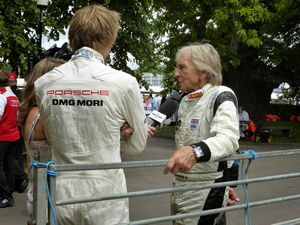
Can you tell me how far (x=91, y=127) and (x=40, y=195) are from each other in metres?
0.43

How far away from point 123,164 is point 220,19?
1472 centimetres

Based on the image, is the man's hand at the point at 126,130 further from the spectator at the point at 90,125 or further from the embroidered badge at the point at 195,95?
the embroidered badge at the point at 195,95

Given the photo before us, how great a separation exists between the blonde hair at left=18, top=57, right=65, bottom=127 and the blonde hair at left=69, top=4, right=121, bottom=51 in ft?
3.23

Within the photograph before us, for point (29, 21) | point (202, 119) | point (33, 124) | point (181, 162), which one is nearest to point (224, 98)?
point (202, 119)

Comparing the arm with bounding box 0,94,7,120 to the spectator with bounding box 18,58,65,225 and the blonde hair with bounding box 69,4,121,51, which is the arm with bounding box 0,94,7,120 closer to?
the spectator with bounding box 18,58,65,225

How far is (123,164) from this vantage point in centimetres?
233

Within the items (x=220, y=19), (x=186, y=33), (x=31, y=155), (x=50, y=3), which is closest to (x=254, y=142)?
(x=186, y=33)

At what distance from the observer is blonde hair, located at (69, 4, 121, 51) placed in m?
2.56

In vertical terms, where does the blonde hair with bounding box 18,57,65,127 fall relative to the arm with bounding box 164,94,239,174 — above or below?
above

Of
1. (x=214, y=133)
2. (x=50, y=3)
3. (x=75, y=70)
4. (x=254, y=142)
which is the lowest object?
(x=254, y=142)

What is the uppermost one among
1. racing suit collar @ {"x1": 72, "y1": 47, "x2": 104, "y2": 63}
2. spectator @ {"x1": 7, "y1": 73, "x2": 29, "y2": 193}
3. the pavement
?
racing suit collar @ {"x1": 72, "y1": 47, "x2": 104, "y2": 63}

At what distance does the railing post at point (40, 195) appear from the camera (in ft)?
6.98

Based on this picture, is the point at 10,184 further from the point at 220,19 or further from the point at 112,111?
the point at 220,19

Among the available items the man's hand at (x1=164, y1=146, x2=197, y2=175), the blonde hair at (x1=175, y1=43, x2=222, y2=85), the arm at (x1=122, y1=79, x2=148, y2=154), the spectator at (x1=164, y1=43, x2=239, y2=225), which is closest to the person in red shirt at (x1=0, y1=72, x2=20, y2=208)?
the spectator at (x1=164, y1=43, x2=239, y2=225)
